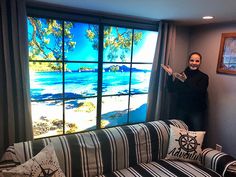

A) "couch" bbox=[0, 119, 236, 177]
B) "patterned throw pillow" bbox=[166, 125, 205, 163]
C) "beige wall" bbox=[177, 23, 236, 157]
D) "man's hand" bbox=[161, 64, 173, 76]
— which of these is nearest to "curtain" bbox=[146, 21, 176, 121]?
"man's hand" bbox=[161, 64, 173, 76]

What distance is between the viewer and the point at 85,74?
8.50 ft

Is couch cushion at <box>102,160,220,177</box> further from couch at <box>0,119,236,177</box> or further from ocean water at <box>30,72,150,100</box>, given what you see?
ocean water at <box>30,72,150,100</box>

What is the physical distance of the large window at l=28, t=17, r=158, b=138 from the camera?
7.57ft

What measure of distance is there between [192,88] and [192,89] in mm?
14

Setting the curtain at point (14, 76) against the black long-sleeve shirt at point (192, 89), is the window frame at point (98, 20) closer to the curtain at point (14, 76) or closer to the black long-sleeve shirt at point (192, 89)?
the curtain at point (14, 76)

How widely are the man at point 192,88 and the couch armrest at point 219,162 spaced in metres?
0.71

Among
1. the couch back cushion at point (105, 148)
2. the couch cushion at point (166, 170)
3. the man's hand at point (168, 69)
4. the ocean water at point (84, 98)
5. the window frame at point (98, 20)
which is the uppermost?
the window frame at point (98, 20)

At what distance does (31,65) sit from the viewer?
7.30 feet

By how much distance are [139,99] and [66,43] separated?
1.36 meters

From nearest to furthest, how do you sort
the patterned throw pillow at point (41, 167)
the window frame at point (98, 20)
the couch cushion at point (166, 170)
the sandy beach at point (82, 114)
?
the patterned throw pillow at point (41, 167) → the couch cushion at point (166, 170) → the window frame at point (98, 20) → the sandy beach at point (82, 114)

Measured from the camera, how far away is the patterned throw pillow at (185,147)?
7.10 feet

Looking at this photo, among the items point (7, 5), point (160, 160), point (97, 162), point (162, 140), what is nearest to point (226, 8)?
point (162, 140)

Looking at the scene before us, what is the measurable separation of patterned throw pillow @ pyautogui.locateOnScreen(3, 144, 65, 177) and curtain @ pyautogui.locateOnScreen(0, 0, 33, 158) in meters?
0.53

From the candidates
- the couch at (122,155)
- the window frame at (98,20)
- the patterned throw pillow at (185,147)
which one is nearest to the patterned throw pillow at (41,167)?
the couch at (122,155)
